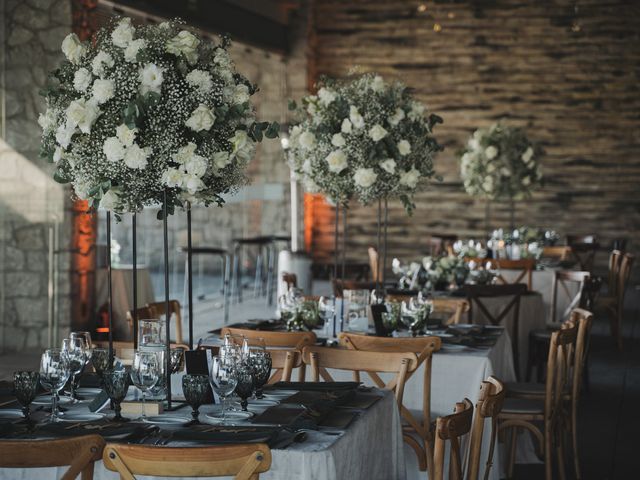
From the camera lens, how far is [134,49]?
12.5ft

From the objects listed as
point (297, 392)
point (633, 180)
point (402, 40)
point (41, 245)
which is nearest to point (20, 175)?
point (41, 245)

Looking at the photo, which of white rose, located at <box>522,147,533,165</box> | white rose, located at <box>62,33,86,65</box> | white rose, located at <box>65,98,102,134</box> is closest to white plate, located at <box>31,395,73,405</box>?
white rose, located at <box>65,98,102,134</box>

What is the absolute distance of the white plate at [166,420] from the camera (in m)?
3.68

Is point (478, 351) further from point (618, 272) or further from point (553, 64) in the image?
point (553, 64)

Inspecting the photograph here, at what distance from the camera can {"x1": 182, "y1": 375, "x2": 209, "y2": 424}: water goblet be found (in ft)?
12.0

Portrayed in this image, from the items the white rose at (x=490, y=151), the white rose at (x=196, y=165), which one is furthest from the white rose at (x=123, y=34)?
the white rose at (x=490, y=151)

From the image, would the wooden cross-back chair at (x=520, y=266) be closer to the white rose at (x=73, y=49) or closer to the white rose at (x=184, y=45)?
the white rose at (x=184, y=45)

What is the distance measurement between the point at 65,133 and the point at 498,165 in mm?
9828

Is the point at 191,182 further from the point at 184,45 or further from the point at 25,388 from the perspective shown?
the point at 25,388

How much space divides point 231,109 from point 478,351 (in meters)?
2.35

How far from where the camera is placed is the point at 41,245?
9828mm

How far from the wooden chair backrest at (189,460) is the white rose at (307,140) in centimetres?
396

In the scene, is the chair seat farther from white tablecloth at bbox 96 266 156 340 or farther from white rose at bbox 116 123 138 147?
white tablecloth at bbox 96 266 156 340

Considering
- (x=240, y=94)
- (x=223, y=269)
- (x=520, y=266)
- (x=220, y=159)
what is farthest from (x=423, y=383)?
(x=223, y=269)
